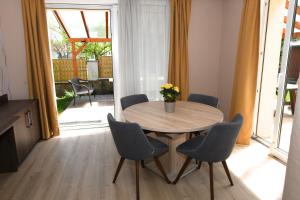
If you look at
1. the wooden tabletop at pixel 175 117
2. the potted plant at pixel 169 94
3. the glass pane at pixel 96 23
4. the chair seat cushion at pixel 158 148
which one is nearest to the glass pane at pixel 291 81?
the wooden tabletop at pixel 175 117

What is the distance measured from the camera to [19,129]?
2703 mm

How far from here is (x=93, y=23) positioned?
6.77m

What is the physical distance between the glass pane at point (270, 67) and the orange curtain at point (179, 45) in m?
1.26

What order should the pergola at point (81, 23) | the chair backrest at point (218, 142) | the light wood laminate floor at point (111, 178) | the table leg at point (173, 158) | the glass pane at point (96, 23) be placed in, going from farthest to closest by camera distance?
the glass pane at point (96, 23) → the pergola at point (81, 23) → the table leg at point (173, 158) → the light wood laminate floor at point (111, 178) → the chair backrest at point (218, 142)

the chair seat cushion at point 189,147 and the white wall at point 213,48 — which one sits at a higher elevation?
the white wall at point 213,48

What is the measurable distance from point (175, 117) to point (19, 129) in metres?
2.04

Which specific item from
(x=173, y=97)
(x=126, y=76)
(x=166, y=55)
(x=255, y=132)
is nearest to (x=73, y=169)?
(x=173, y=97)

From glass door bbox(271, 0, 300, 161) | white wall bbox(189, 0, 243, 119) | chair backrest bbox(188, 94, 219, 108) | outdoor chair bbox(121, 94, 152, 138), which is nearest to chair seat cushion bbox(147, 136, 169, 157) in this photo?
outdoor chair bbox(121, 94, 152, 138)

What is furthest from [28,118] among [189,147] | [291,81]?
[291,81]

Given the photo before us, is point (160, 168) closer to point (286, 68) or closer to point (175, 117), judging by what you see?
point (175, 117)

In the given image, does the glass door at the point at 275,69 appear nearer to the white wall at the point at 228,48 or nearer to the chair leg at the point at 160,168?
the white wall at the point at 228,48

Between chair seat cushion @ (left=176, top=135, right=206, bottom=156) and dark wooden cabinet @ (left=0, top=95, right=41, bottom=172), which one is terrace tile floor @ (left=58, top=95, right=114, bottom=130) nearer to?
dark wooden cabinet @ (left=0, top=95, right=41, bottom=172)

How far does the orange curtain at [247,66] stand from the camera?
115 inches

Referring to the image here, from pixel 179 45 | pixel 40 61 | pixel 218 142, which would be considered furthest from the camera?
pixel 179 45
